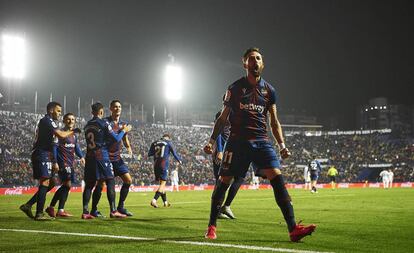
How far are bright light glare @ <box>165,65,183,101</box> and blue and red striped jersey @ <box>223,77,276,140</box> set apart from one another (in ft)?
172

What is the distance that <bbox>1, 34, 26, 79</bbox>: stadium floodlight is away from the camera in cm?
4578

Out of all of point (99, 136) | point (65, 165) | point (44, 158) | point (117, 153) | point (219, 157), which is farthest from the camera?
point (117, 153)

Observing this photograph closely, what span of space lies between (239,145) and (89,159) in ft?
17.2

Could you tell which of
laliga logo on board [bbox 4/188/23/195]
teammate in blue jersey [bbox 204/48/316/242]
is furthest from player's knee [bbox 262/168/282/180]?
laliga logo on board [bbox 4/188/23/195]

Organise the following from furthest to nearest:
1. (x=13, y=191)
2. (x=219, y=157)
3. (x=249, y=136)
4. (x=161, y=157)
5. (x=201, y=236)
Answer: (x=13, y=191), (x=161, y=157), (x=219, y=157), (x=201, y=236), (x=249, y=136)

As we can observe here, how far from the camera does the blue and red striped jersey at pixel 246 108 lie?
22.5 feet

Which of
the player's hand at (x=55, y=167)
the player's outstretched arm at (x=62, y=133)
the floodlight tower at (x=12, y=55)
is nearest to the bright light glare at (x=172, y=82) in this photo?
the floodlight tower at (x=12, y=55)

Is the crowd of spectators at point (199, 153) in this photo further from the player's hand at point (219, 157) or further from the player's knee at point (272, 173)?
the player's knee at point (272, 173)

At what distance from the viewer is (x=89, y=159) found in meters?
11.0

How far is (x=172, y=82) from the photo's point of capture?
2354 inches

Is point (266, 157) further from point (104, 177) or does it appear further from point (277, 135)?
point (104, 177)

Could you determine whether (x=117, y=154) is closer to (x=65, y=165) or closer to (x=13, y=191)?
(x=65, y=165)

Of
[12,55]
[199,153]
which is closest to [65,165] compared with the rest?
[12,55]

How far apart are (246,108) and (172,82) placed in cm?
5339
